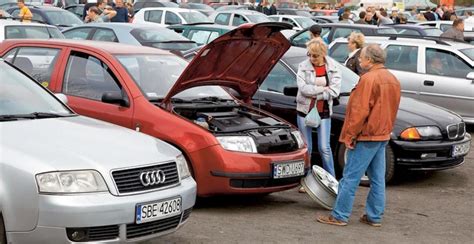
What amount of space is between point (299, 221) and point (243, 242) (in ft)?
3.23

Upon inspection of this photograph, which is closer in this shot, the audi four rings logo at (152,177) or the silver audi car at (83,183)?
the silver audi car at (83,183)

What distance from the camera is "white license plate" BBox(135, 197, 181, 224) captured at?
5.27 m

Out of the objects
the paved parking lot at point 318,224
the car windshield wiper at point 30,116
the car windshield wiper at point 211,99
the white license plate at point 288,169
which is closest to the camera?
the car windshield wiper at point 30,116

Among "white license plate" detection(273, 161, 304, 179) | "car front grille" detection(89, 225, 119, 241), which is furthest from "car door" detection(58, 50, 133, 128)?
"car front grille" detection(89, 225, 119, 241)

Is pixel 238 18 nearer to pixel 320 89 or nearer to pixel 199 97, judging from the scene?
pixel 320 89

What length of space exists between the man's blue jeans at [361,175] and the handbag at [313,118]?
48.9 inches

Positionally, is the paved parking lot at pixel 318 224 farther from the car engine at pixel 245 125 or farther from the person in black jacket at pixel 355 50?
the person in black jacket at pixel 355 50

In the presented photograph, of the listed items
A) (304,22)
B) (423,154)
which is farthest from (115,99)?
(304,22)

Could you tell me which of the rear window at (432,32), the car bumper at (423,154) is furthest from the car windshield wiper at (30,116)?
the rear window at (432,32)

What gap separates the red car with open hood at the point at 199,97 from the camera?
7.18m

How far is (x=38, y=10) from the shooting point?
2133 centimetres

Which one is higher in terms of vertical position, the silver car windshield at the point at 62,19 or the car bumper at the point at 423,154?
the car bumper at the point at 423,154

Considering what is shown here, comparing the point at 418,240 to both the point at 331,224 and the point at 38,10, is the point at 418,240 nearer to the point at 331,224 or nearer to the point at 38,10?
the point at 331,224

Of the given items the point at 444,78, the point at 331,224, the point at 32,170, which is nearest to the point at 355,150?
the point at 331,224
